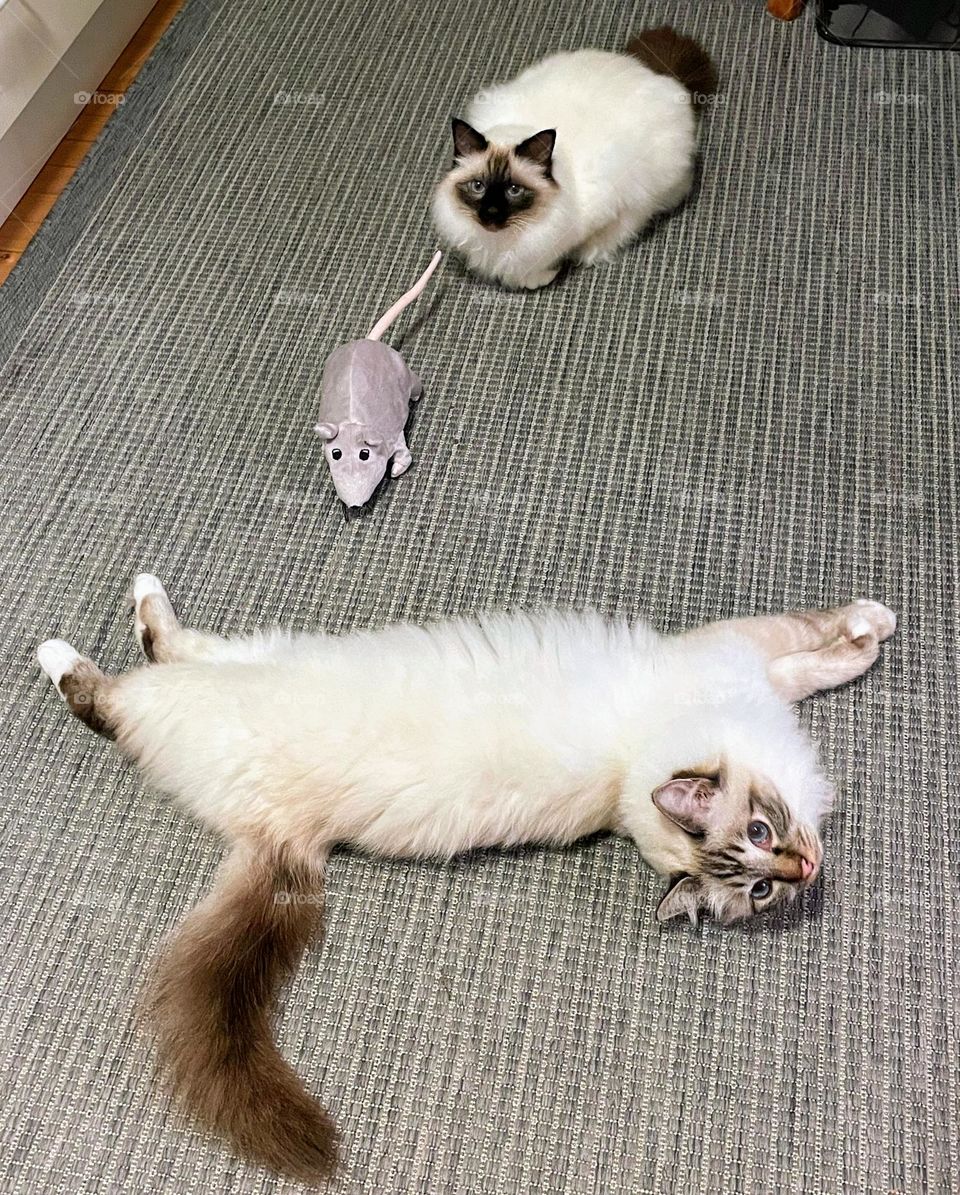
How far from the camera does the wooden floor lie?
7.26 ft

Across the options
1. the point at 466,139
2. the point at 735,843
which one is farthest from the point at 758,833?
the point at 466,139

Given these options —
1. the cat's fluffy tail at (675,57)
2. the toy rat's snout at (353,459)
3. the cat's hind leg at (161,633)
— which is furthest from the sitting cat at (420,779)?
the cat's fluffy tail at (675,57)

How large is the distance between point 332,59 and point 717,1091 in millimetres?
2355

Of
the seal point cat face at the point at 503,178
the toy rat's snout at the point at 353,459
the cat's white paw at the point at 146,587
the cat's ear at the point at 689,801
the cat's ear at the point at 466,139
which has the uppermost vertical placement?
the cat's ear at the point at 466,139

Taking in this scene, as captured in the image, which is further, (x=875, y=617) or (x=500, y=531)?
(x=500, y=531)

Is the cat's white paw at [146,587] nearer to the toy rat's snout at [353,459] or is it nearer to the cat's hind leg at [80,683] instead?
the cat's hind leg at [80,683]

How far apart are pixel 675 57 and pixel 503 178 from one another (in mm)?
596

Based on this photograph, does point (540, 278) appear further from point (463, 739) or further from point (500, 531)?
point (463, 739)

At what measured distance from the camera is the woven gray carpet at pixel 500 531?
4.38 ft

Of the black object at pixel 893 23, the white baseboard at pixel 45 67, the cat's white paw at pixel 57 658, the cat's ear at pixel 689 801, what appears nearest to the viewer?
the cat's ear at pixel 689 801

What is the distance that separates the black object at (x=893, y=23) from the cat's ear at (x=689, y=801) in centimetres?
189

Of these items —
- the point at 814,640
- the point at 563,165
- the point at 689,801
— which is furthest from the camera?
the point at 563,165

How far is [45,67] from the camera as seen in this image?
217cm

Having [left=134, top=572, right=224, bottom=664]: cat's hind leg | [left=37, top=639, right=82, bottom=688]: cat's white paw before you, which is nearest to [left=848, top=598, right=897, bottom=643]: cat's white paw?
[left=134, top=572, right=224, bottom=664]: cat's hind leg
